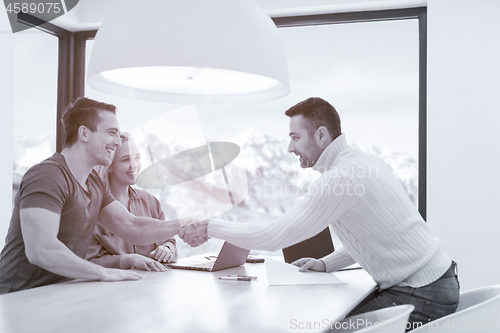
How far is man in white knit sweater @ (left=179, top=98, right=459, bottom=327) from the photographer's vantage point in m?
1.73

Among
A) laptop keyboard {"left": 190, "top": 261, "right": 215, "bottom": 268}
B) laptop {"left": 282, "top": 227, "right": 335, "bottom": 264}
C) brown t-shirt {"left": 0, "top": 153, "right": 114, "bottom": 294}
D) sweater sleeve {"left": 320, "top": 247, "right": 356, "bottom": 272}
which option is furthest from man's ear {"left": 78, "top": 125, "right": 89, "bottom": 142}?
sweater sleeve {"left": 320, "top": 247, "right": 356, "bottom": 272}

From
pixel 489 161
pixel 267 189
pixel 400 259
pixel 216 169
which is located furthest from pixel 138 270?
pixel 489 161

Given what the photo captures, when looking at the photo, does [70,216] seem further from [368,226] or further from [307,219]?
[368,226]

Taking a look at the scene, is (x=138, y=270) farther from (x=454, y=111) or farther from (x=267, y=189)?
(x=454, y=111)

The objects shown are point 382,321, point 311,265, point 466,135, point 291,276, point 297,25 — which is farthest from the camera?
point 297,25

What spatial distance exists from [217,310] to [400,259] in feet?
2.44

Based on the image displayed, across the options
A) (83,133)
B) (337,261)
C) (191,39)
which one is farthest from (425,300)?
(83,133)

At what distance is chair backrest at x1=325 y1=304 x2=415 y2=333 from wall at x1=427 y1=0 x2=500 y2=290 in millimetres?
2013

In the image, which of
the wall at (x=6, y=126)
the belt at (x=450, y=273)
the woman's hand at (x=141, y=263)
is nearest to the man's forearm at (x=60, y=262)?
the woman's hand at (x=141, y=263)

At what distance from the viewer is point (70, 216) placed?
1.98 m

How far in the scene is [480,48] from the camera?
10.6 ft

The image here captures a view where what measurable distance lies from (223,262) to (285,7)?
2.21 m

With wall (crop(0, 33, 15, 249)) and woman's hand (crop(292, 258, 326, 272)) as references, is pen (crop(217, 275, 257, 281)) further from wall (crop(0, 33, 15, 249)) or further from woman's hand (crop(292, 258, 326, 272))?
wall (crop(0, 33, 15, 249))

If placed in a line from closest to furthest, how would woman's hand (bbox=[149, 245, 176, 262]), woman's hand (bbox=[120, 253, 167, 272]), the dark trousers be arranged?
the dark trousers, woman's hand (bbox=[120, 253, 167, 272]), woman's hand (bbox=[149, 245, 176, 262])
